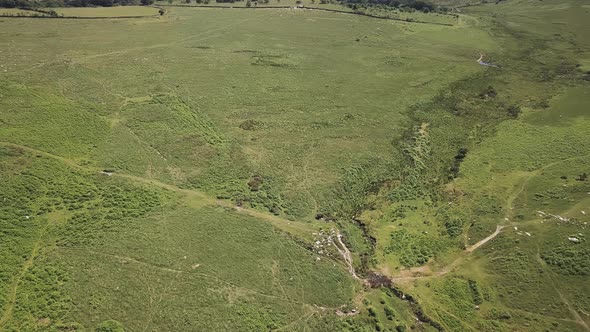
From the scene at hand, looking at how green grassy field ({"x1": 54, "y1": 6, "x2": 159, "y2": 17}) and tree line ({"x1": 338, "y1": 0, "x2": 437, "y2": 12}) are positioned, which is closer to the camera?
green grassy field ({"x1": 54, "y1": 6, "x2": 159, "y2": 17})

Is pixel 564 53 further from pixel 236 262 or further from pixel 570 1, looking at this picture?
pixel 236 262

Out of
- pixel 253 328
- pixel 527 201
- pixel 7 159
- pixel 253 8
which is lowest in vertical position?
pixel 253 328

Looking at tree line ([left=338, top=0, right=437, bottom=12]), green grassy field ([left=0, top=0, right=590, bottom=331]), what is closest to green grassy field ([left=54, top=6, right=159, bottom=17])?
green grassy field ([left=0, top=0, right=590, bottom=331])

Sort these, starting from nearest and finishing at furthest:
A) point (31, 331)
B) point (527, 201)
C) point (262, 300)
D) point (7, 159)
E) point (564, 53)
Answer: point (31, 331)
point (262, 300)
point (7, 159)
point (527, 201)
point (564, 53)

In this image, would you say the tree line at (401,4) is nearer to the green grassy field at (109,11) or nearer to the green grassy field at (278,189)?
the green grassy field at (109,11)

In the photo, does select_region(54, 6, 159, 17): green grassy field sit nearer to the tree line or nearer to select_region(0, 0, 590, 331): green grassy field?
select_region(0, 0, 590, 331): green grassy field

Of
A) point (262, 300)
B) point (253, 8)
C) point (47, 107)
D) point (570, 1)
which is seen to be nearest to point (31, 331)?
point (262, 300)

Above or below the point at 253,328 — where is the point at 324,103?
above

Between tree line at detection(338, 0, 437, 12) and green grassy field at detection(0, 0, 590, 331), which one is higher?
tree line at detection(338, 0, 437, 12)

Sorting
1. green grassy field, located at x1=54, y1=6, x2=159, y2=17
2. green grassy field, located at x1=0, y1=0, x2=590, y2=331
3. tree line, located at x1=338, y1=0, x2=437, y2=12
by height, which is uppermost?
tree line, located at x1=338, y1=0, x2=437, y2=12
